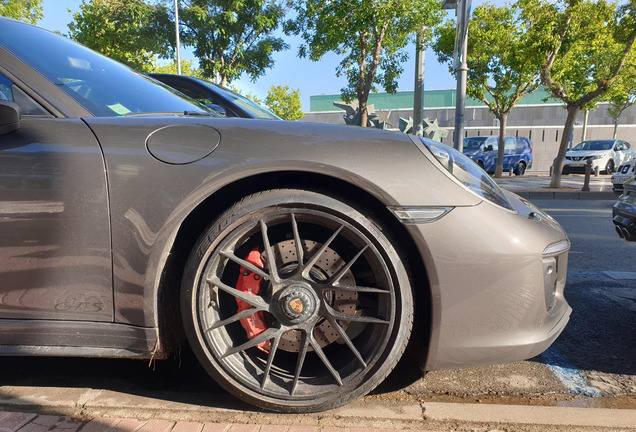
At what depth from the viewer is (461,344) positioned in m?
1.61

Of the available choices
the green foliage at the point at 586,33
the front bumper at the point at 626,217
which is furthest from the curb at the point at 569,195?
the front bumper at the point at 626,217

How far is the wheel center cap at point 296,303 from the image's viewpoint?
1.61m

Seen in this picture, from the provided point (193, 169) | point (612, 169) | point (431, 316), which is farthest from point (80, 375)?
point (612, 169)

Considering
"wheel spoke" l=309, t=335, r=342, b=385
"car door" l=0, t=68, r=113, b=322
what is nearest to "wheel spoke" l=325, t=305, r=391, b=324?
"wheel spoke" l=309, t=335, r=342, b=385

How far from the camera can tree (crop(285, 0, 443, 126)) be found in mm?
15039

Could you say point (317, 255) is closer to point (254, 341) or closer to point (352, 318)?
point (352, 318)

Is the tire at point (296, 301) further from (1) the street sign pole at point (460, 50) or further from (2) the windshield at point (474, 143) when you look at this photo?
(2) the windshield at point (474, 143)

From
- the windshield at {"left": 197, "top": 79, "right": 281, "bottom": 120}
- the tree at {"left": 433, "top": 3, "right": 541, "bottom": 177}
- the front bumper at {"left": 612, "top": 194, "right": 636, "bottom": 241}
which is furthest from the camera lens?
the tree at {"left": 433, "top": 3, "right": 541, "bottom": 177}

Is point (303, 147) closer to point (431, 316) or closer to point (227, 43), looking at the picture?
point (431, 316)

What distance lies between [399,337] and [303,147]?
79cm

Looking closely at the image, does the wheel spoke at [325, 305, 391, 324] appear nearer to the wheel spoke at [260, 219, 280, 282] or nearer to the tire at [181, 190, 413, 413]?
the tire at [181, 190, 413, 413]

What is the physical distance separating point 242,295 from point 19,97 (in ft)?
3.72

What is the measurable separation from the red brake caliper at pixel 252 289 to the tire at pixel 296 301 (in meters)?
0.03

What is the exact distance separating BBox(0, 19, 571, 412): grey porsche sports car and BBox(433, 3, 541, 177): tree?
1713 centimetres
